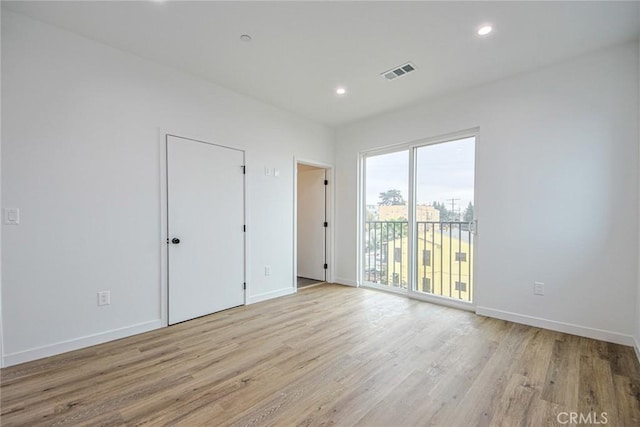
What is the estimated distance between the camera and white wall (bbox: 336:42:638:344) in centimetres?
256

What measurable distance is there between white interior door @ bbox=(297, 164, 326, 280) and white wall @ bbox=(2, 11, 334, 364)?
7.24 feet

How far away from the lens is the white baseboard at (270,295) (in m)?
3.78

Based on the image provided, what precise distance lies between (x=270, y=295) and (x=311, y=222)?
1697 mm

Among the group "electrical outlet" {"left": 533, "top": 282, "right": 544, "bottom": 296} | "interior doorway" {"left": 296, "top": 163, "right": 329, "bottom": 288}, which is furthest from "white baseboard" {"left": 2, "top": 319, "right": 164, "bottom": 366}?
"electrical outlet" {"left": 533, "top": 282, "right": 544, "bottom": 296}

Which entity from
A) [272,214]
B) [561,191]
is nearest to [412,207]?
[561,191]

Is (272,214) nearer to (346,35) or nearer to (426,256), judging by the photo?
(426,256)

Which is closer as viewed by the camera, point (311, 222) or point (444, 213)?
point (444, 213)

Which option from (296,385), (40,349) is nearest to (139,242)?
(40,349)

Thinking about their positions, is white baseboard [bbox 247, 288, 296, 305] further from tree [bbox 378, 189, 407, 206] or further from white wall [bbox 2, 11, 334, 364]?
tree [bbox 378, 189, 407, 206]

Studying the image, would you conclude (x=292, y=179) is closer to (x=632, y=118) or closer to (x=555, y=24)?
(x=555, y=24)

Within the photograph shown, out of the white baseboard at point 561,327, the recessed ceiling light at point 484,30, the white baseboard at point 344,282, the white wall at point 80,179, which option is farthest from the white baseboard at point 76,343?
the recessed ceiling light at point 484,30

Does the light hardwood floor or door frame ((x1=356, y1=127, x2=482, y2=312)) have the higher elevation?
door frame ((x1=356, y1=127, x2=482, y2=312))

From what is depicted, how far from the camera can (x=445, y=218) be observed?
3.75 meters

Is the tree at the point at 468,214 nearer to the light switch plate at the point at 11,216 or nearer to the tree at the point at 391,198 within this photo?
the tree at the point at 391,198
